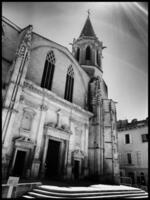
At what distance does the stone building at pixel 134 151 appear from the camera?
73.4 ft

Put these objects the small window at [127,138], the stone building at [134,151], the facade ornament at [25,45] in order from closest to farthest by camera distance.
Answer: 1. the facade ornament at [25,45]
2. the stone building at [134,151]
3. the small window at [127,138]

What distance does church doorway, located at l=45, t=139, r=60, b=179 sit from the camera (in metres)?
12.5

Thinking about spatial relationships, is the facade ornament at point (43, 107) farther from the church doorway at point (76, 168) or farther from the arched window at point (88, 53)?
the arched window at point (88, 53)

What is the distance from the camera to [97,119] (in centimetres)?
1720

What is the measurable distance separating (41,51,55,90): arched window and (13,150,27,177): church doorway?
258 inches

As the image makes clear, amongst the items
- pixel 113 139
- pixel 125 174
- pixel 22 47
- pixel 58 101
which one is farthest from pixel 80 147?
pixel 125 174

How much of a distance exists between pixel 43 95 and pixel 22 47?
4.53m

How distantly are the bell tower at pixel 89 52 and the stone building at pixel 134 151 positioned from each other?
11496 millimetres

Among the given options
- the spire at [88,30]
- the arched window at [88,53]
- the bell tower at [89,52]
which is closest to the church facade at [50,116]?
the bell tower at [89,52]

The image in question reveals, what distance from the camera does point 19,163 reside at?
10.5 metres

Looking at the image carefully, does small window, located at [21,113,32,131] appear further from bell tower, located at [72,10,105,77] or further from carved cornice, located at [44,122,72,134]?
bell tower, located at [72,10,105,77]

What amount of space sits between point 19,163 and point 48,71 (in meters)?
9.30

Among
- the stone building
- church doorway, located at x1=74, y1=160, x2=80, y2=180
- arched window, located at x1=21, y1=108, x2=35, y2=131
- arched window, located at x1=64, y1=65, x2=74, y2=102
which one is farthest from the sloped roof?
church doorway, located at x1=74, y1=160, x2=80, y2=180

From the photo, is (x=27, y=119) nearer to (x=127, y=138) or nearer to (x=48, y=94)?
(x=48, y=94)
